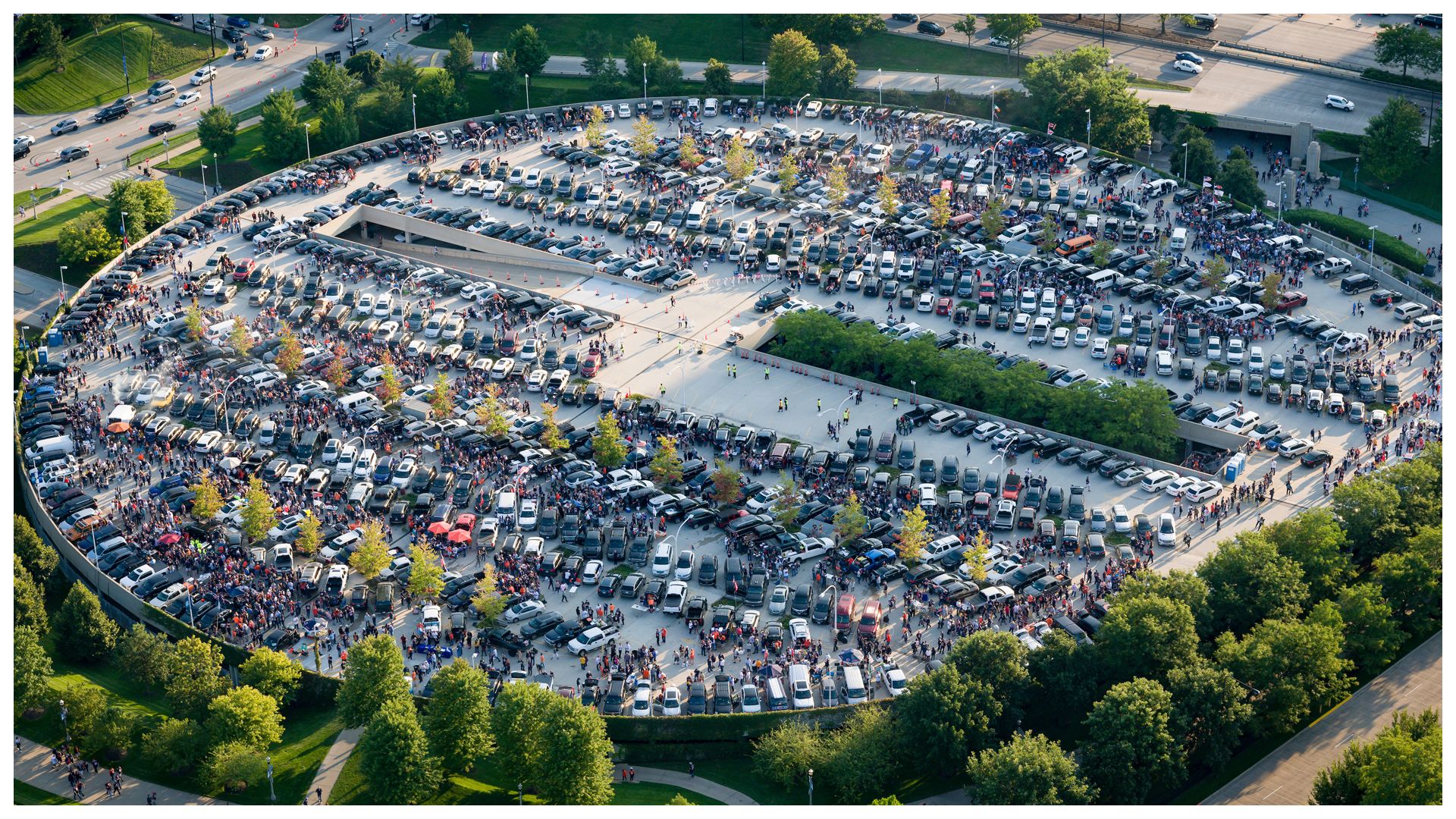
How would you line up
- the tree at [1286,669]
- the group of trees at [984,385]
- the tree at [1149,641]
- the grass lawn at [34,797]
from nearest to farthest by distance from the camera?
the grass lawn at [34,797] → the tree at [1286,669] → the tree at [1149,641] → the group of trees at [984,385]

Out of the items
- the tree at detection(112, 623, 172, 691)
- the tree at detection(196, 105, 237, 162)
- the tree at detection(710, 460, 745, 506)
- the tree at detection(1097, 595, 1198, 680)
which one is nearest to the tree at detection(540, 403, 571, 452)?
the tree at detection(710, 460, 745, 506)

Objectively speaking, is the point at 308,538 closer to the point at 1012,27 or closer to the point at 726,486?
the point at 726,486

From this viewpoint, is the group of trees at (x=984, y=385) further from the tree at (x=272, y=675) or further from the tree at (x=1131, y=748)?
the tree at (x=272, y=675)

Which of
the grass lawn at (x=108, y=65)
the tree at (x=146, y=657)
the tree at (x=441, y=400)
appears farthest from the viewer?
the grass lawn at (x=108, y=65)

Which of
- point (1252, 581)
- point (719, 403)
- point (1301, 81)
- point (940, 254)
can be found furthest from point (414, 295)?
point (1301, 81)

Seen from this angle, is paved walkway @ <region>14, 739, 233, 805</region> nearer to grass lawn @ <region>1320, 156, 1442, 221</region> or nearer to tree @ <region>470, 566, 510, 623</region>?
tree @ <region>470, 566, 510, 623</region>

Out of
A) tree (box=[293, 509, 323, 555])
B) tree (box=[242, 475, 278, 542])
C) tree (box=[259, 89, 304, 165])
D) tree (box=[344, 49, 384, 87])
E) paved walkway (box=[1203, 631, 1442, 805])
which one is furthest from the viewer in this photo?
tree (box=[344, 49, 384, 87])

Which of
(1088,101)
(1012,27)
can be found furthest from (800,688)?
(1012,27)

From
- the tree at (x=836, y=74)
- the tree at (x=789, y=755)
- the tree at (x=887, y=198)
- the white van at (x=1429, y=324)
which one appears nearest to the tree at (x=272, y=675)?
the tree at (x=789, y=755)
